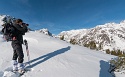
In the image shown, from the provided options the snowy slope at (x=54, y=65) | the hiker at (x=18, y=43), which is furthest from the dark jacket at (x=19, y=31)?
the snowy slope at (x=54, y=65)

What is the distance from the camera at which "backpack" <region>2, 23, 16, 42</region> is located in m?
9.60

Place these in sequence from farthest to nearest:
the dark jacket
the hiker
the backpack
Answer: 1. the dark jacket
2. the hiker
3. the backpack

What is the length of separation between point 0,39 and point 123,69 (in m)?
11.4

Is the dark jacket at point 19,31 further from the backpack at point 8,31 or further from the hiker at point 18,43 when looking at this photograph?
the backpack at point 8,31

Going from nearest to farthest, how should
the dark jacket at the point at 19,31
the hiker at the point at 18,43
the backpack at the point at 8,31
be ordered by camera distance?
the backpack at the point at 8,31, the hiker at the point at 18,43, the dark jacket at the point at 19,31

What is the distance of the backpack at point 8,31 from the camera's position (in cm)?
960

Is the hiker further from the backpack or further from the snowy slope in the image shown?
the snowy slope

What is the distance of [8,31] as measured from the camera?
9.68 m

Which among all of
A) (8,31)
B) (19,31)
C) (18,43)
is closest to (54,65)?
(18,43)

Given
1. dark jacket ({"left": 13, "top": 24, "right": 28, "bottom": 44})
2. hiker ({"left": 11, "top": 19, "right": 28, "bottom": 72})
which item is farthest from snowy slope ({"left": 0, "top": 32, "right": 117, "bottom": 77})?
dark jacket ({"left": 13, "top": 24, "right": 28, "bottom": 44})

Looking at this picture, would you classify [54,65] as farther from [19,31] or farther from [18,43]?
[19,31]

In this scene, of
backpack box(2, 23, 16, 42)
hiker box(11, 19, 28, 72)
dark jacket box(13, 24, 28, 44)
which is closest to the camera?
backpack box(2, 23, 16, 42)

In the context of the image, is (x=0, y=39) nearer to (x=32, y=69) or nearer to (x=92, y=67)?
(x=32, y=69)

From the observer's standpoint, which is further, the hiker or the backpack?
the hiker
